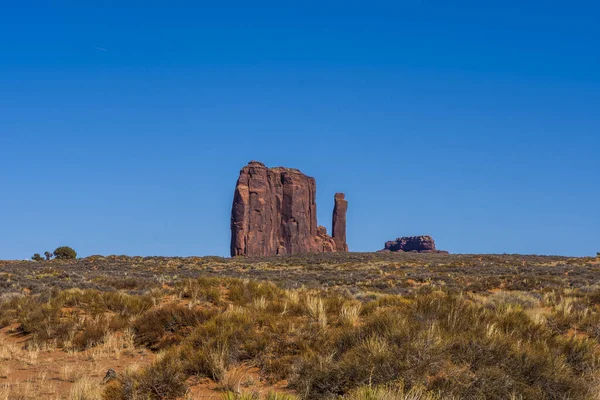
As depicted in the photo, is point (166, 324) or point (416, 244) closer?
point (166, 324)

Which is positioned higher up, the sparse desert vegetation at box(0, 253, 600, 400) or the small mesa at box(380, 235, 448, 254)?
the small mesa at box(380, 235, 448, 254)

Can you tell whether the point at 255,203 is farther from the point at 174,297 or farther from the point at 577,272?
the point at 174,297

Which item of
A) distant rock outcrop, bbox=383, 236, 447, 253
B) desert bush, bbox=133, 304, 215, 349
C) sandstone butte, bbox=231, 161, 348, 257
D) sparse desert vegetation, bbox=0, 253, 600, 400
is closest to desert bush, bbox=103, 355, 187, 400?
sparse desert vegetation, bbox=0, 253, 600, 400

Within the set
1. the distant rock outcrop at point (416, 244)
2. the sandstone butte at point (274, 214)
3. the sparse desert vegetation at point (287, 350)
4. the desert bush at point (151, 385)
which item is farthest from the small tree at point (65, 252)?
the distant rock outcrop at point (416, 244)

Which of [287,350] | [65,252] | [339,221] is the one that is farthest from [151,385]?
[339,221]

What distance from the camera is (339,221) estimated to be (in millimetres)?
123812

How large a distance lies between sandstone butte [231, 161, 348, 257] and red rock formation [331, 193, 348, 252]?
301 cm

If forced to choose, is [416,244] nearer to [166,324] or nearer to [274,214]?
[274,214]

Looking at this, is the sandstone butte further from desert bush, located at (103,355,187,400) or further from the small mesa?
desert bush, located at (103,355,187,400)

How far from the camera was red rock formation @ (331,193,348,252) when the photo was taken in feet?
405

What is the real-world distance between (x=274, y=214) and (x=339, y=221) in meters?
21.8

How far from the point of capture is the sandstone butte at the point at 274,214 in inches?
4040

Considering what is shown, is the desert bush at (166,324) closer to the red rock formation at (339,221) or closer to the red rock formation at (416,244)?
the red rock formation at (339,221)

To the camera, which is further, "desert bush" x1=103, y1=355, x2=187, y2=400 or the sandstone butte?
the sandstone butte
